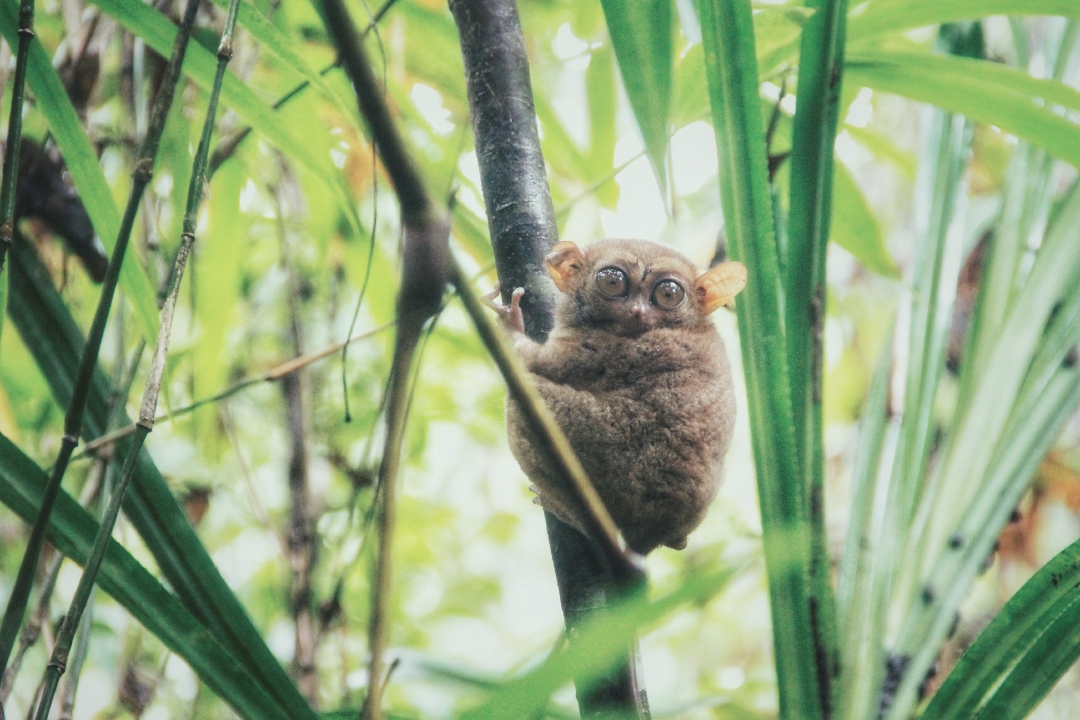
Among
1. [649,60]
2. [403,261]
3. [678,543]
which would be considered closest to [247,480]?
[678,543]

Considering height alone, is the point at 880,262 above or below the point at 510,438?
above

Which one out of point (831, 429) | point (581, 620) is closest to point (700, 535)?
point (831, 429)

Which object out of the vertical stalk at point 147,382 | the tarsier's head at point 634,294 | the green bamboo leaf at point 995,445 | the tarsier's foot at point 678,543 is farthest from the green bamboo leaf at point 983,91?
the vertical stalk at point 147,382

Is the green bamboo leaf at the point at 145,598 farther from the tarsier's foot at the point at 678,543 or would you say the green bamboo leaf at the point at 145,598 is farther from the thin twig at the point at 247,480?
the thin twig at the point at 247,480

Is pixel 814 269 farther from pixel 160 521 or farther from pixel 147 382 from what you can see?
pixel 160 521

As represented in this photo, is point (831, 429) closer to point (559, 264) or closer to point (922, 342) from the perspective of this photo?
point (922, 342)

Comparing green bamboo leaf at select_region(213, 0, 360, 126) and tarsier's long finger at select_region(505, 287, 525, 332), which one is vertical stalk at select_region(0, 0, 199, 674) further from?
tarsier's long finger at select_region(505, 287, 525, 332)

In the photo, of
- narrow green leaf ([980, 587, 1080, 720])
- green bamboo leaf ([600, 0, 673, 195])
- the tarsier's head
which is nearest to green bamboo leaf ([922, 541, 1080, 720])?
narrow green leaf ([980, 587, 1080, 720])
